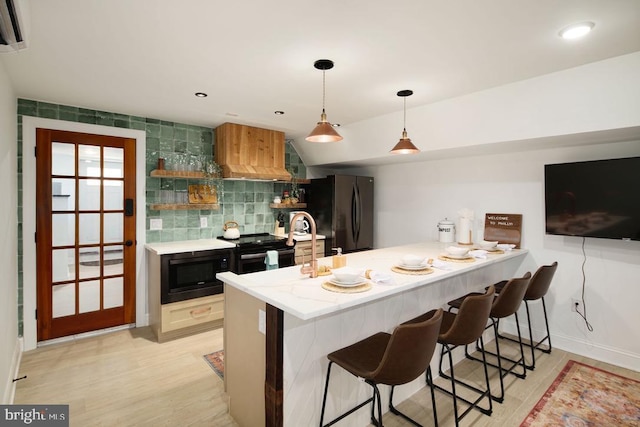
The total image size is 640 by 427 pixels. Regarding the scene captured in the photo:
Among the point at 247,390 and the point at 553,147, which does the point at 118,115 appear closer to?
the point at 247,390

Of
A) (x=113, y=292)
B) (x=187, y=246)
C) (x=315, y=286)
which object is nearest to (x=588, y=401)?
(x=315, y=286)

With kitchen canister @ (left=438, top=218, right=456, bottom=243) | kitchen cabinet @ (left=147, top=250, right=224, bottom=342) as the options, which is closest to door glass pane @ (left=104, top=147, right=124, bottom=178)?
kitchen cabinet @ (left=147, top=250, right=224, bottom=342)

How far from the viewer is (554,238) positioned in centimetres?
325

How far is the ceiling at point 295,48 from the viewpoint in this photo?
168cm

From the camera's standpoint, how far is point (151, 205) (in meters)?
3.65

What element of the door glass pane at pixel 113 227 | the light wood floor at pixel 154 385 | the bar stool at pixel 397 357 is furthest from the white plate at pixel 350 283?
the door glass pane at pixel 113 227

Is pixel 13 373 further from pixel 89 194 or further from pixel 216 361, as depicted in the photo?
pixel 89 194

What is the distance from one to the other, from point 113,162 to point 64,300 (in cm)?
150

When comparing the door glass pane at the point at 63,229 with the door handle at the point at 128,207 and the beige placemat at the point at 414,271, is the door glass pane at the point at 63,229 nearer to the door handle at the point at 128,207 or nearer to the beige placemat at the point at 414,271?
the door handle at the point at 128,207

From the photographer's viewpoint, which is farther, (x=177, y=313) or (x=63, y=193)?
(x=177, y=313)

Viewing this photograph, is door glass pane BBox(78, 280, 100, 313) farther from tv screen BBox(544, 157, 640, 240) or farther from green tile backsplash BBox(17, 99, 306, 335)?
tv screen BBox(544, 157, 640, 240)

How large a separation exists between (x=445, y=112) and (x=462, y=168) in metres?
1.01

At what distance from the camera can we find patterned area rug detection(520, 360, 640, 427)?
2.17m

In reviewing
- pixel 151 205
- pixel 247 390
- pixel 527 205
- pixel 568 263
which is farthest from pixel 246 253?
pixel 568 263
